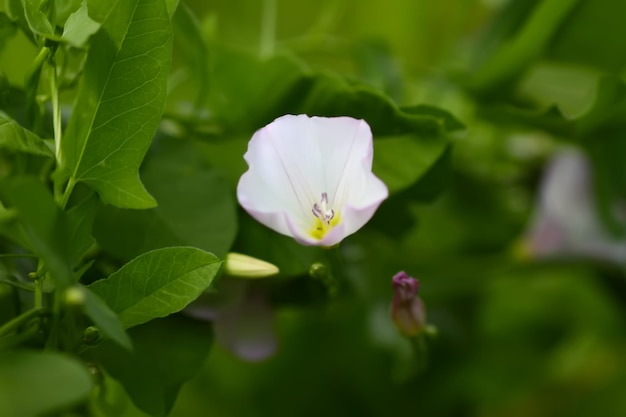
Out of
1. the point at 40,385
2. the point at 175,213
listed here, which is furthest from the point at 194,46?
the point at 40,385

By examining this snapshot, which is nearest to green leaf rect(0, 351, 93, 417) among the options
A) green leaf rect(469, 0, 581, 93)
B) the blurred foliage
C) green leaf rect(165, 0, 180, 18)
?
the blurred foliage

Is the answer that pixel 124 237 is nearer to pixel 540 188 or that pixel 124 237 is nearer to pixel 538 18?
pixel 538 18

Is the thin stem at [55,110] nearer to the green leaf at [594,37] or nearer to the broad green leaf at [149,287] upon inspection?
the broad green leaf at [149,287]

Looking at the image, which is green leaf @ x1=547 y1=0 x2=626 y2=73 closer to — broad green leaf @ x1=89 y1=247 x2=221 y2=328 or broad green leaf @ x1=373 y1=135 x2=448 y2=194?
broad green leaf @ x1=373 y1=135 x2=448 y2=194

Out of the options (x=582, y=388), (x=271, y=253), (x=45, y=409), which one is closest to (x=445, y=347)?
(x=582, y=388)

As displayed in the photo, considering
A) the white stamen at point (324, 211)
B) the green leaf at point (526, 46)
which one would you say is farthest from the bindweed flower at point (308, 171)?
the green leaf at point (526, 46)

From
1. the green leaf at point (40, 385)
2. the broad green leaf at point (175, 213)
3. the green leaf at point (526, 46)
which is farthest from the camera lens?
the green leaf at point (526, 46)

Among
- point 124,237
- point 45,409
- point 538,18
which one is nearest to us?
point 45,409
